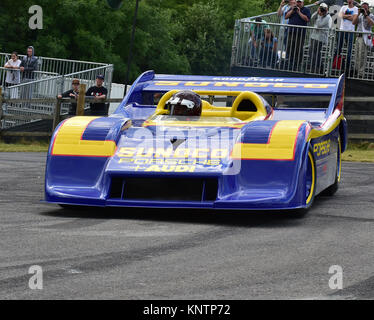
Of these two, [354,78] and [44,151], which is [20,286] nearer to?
[44,151]

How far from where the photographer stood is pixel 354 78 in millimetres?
18422

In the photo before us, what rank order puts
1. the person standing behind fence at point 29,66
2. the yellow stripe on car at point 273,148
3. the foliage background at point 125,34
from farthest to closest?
the foliage background at point 125,34 < the person standing behind fence at point 29,66 < the yellow stripe on car at point 273,148

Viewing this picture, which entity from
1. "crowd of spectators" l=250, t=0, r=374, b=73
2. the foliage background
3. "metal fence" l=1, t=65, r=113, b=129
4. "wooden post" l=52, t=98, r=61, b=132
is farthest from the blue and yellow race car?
the foliage background

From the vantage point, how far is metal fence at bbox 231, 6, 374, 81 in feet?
59.8

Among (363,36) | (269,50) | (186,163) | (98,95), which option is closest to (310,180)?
(186,163)

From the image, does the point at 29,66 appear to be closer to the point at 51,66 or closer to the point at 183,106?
the point at 51,66

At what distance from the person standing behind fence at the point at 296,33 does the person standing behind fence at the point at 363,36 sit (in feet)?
3.74

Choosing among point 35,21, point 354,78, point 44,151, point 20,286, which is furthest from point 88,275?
point 35,21

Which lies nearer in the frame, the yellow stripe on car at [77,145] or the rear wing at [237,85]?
the yellow stripe on car at [77,145]

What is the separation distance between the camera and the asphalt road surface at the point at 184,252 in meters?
4.52

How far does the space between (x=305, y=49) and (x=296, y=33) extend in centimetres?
73

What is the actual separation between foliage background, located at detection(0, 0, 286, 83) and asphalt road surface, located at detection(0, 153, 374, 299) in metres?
29.3

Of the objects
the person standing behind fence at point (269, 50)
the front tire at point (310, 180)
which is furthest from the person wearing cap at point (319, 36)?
the front tire at point (310, 180)

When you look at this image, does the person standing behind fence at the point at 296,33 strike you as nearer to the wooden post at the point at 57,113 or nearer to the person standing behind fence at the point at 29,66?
the wooden post at the point at 57,113
